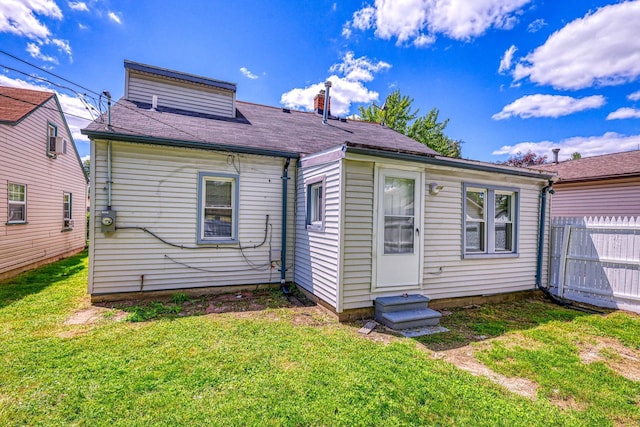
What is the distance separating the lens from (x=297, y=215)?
658 cm

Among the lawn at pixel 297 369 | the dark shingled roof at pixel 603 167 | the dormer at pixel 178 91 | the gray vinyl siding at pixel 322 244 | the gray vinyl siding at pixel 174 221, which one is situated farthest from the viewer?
the dark shingled roof at pixel 603 167

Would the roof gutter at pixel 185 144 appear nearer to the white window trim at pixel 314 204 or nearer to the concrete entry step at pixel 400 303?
the white window trim at pixel 314 204

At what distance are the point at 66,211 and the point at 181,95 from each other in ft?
24.0

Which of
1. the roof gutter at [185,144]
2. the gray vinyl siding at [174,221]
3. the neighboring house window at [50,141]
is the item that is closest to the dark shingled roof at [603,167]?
the roof gutter at [185,144]

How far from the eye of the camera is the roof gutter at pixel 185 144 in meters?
5.09

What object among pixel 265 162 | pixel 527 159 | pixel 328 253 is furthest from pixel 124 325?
pixel 527 159

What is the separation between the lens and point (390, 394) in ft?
8.71

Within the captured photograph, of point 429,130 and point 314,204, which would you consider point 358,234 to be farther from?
Answer: point 429,130

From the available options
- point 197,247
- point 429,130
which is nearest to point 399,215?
point 197,247

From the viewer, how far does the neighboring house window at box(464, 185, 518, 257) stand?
5.89m

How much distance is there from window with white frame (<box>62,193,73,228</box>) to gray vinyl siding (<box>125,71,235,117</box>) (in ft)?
19.1

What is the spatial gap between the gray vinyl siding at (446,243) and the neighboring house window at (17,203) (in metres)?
9.00

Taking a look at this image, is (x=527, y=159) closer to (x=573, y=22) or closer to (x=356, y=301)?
(x=573, y=22)

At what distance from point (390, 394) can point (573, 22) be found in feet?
36.3
